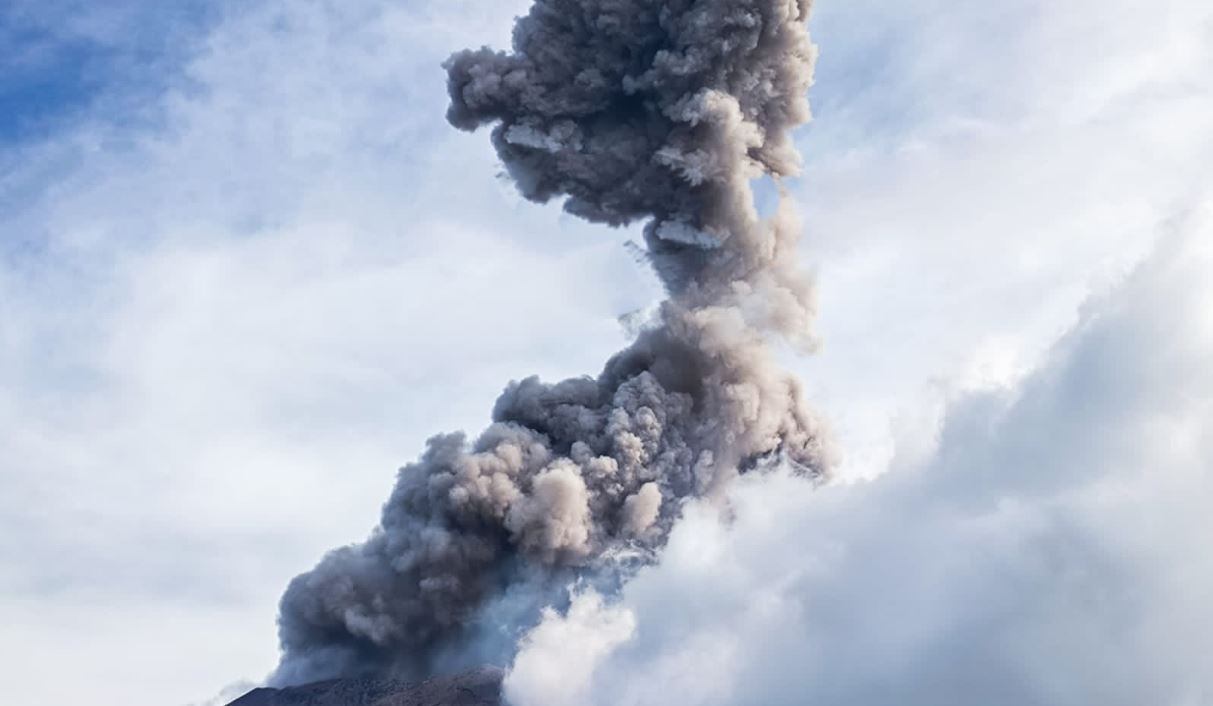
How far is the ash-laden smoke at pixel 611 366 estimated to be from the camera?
61188 millimetres

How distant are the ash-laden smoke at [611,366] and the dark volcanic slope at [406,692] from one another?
513 mm

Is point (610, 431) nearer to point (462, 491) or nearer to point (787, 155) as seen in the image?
point (462, 491)

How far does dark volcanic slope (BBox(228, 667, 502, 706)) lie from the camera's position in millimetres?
63250

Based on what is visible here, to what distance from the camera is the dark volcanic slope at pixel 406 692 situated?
63250 millimetres

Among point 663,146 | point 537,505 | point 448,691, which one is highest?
point 663,146

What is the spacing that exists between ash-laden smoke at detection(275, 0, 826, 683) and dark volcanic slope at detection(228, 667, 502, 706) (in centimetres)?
51

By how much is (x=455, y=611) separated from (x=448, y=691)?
12.4ft

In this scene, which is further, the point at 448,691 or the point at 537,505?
the point at 448,691

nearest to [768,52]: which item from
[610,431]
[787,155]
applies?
[787,155]

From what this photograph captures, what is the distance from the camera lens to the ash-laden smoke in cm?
6119

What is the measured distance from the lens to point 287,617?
6381 centimetres

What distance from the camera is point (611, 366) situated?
6556 cm

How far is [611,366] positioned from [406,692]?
14128 millimetres

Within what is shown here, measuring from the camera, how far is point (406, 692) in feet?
209
